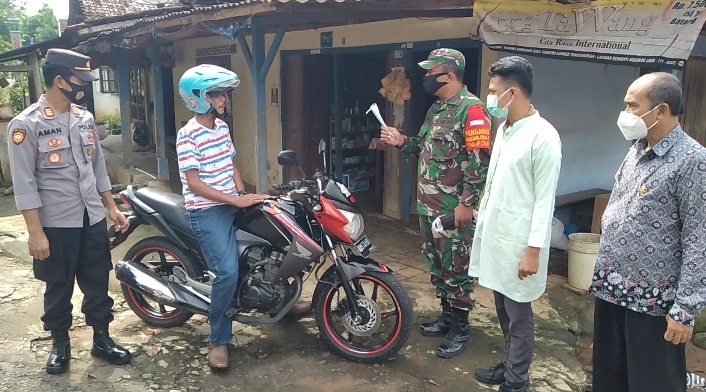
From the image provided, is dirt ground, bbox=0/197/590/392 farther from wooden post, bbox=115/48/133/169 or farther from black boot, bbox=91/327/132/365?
wooden post, bbox=115/48/133/169

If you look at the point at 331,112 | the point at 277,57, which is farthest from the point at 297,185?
the point at 277,57

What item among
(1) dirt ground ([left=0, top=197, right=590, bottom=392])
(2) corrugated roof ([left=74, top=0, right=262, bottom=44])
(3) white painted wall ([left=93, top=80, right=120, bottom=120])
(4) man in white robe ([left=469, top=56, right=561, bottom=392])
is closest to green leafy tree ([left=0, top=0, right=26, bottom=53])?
(3) white painted wall ([left=93, top=80, right=120, bottom=120])

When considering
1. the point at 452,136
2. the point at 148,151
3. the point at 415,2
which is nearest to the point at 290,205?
the point at 452,136

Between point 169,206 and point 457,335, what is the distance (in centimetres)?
195

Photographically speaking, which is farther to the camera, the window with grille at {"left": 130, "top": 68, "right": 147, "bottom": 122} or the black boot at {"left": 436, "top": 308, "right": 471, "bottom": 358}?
the window with grille at {"left": 130, "top": 68, "right": 147, "bottom": 122}

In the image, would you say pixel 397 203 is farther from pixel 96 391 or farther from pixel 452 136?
pixel 96 391

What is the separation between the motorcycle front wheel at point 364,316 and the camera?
10.4ft

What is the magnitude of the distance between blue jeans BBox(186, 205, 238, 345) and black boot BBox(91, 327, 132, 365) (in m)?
0.54

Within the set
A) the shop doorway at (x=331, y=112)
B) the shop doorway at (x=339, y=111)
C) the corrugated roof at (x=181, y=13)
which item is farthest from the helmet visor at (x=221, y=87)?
the shop doorway at (x=331, y=112)

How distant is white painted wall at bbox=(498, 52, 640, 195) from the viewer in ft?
17.7

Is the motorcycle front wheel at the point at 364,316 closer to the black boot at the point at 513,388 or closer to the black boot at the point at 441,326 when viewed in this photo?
the black boot at the point at 441,326

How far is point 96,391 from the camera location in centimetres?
298

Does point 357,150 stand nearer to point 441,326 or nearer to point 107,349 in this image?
point 441,326

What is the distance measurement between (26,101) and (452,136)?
15189 mm
